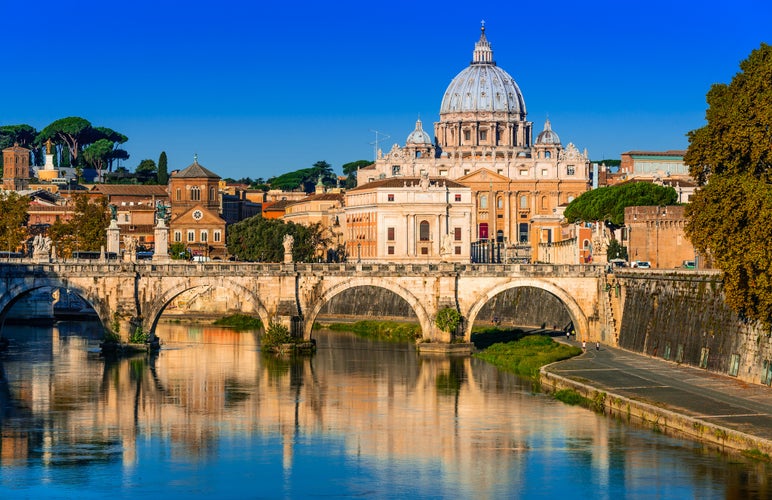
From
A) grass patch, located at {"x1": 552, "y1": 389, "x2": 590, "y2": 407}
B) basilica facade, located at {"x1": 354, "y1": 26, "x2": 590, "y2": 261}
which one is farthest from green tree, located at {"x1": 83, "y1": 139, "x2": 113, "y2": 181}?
grass patch, located at {"x1": 552, "y1": 389, "x2": 590, "y2": 407}

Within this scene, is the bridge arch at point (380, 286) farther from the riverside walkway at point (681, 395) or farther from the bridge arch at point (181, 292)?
the riverside walkway at point (681, 395)

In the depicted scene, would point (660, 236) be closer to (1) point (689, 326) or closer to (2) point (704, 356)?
(1) point (689, 326)

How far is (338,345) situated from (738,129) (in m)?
30.6

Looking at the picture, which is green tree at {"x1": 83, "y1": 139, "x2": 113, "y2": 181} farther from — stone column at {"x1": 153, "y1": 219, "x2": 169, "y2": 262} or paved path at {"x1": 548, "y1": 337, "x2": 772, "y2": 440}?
paved path at {"x1": 548, "y1": 337, "x2": 772, "y2": 440}

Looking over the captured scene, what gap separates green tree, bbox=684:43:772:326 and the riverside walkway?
2909 millimetres

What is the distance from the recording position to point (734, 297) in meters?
49.8

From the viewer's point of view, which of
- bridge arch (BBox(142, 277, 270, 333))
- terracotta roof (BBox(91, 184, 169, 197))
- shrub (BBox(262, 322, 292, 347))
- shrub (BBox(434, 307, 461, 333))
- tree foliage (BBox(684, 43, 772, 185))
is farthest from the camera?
terracotta roof (BBox(91, 184, 169, 197))

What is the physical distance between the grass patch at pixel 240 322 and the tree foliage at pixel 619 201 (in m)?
26.3

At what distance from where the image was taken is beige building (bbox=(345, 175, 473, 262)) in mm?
123000

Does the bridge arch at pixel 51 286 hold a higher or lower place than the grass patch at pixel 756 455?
higher

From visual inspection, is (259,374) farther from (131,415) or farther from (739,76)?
(739,76)

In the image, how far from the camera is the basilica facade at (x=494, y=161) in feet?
511

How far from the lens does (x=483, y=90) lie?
184 metres

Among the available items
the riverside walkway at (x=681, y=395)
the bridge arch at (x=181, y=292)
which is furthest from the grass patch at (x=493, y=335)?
the riverside walkway at (x=681, y=395)
